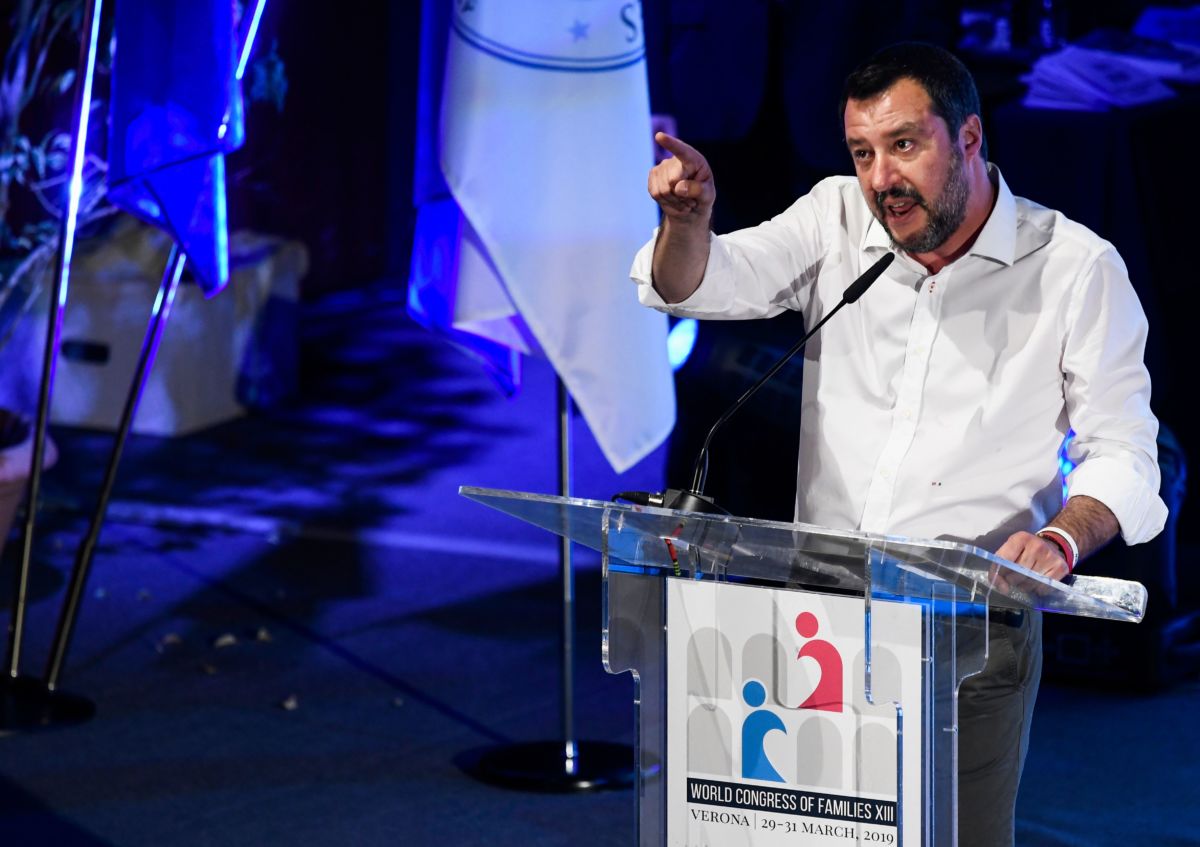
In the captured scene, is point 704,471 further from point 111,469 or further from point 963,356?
point 111,469

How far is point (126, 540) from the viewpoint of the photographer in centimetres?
531

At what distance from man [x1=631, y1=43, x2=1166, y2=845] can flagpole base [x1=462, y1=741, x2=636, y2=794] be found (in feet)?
4.93

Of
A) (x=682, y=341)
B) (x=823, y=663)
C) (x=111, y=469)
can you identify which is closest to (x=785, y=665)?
(x=823, y=663)

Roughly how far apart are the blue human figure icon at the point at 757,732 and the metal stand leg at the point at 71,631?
2345 millimetres

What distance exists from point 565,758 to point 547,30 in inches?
56.4

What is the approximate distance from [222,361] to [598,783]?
3.63m

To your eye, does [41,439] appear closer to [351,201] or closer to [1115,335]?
[1115,335]

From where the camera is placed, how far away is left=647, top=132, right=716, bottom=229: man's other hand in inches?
72.4

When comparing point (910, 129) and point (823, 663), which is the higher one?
point (910, 129)

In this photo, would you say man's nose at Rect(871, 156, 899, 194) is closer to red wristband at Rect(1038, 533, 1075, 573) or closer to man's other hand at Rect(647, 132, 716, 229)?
man's other hand at Rect(647, 132, 716, 229)

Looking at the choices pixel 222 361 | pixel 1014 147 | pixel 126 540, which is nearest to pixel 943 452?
pixel 1014 147

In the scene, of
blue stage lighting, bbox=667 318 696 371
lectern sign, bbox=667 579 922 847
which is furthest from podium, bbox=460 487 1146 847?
blue stage lighting, bbox=667 318 696 371

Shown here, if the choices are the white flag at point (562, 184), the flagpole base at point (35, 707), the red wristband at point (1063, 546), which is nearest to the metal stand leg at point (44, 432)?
the flagpole base at point (35, 707)

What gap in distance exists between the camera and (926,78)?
1.95 m
